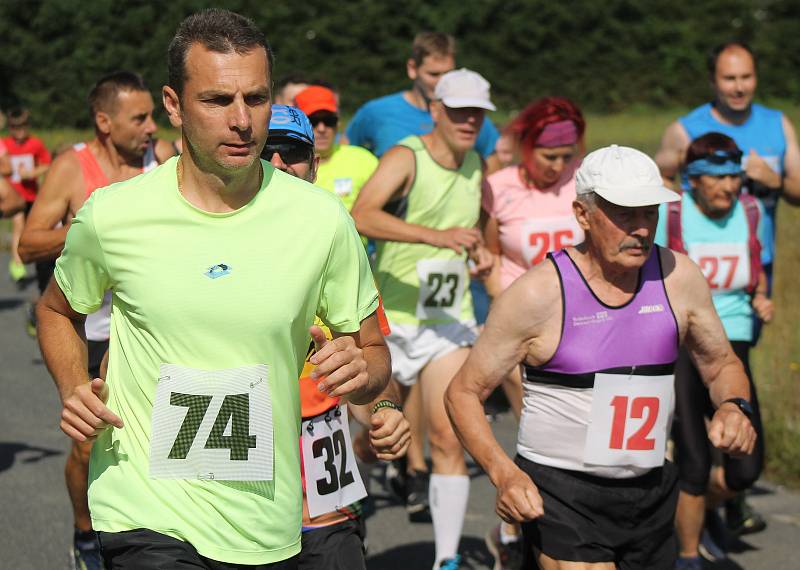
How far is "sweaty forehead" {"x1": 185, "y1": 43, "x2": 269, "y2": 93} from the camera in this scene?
324 centimetres

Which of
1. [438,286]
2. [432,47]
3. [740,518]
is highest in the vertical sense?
[432,47]

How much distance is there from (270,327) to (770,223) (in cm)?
455

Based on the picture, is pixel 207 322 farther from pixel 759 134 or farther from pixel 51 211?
pixel 759 134

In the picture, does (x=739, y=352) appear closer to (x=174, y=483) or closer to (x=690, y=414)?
(x=690, y=414)

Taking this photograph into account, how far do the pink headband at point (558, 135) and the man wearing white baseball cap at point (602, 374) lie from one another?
208 centimetres

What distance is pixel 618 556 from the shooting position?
4.50 metres

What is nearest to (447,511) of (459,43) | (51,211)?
(51,211)

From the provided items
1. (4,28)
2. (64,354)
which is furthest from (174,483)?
(4,28)

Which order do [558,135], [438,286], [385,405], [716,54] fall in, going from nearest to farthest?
1. [385,405]
2. [558,135]
3. [438,286]
4. [716,54]

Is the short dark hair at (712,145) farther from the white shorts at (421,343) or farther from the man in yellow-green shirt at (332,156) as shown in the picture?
the man in yellow-green shirt at (332,156)

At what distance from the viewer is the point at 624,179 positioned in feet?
14.5

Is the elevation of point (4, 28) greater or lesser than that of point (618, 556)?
greater

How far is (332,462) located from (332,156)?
360 centimetres

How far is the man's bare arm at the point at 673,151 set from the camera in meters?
7.41
